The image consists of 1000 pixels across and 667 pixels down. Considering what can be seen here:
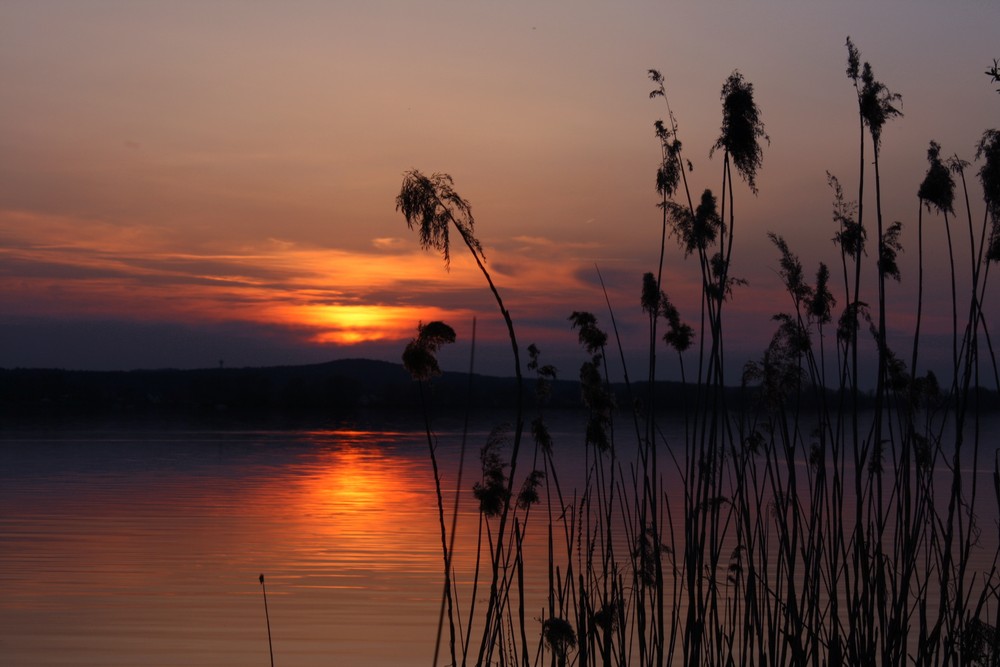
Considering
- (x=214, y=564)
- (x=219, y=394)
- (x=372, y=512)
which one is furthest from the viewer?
(x=219, y=394)

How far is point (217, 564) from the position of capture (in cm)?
1298

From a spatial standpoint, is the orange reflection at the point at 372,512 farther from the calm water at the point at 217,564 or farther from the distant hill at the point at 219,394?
the distant hill at the point at 219,394

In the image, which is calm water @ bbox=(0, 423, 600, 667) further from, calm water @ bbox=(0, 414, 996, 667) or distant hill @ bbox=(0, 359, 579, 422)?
distant hill @ bbox=(0, 359, 579, 422)

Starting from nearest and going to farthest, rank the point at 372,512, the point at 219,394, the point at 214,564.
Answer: the point at 214,564 < the point at 372,512 < the point at 219,394

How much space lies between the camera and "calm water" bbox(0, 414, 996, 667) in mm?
8867

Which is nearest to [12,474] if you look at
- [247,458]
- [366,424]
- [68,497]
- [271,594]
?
[68,497]

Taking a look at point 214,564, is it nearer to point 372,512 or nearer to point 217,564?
point 217,564

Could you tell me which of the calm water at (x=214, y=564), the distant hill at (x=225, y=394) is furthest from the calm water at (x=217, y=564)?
the distant hill at (x=225, y=394)

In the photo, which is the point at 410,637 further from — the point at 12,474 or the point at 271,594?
the point at 12,474

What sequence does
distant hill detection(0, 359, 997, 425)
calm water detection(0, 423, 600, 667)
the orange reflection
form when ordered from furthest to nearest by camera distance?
1. distant hill detection(0, 359, 997, 425)
2. the orange reflection
3. calm water detection(0, 423, 600, 667)

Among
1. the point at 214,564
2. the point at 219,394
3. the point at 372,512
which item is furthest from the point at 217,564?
the point at 219,394

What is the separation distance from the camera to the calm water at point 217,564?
8.87 metres

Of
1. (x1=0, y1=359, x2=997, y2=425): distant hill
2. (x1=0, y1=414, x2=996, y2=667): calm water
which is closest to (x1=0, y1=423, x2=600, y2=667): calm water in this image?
(x1=0, y1=414, x2=996, y2=667): calm water

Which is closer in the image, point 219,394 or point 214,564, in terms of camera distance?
point 214,564
